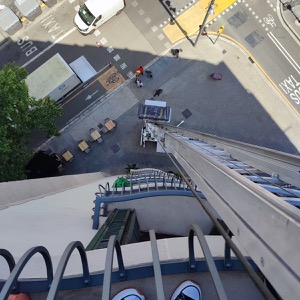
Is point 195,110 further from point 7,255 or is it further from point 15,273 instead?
point 15,273

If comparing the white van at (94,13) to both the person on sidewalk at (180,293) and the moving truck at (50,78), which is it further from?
the person on sidewalk at (180,293)

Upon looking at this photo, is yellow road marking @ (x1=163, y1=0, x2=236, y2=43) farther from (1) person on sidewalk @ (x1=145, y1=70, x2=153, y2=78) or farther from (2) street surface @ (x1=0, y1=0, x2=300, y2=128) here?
(1) person on sidewalk @ (x1=145, y1=70, x2=153, y2=78)

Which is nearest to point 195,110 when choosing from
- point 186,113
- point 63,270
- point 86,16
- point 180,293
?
point 186,113

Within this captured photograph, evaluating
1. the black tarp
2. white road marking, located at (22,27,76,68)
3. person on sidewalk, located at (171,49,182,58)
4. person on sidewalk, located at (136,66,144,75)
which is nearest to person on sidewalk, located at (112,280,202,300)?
the black tarp

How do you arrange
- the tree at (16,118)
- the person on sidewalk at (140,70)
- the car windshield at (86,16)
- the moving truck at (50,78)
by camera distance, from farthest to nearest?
the person on sidewalk at (140,70), the car windshield at (86,16), the moving truck at (50,78), the tree at (16,118)

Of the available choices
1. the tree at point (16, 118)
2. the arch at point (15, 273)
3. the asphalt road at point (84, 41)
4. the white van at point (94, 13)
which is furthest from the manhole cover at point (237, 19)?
the arch at point (15, 273)

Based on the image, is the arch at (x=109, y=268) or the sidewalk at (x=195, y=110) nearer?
the arch at (x=109, y=268)

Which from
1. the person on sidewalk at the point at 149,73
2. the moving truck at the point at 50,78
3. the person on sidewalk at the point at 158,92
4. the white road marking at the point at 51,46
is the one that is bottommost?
the person on sidewalk at the point at 158,92
